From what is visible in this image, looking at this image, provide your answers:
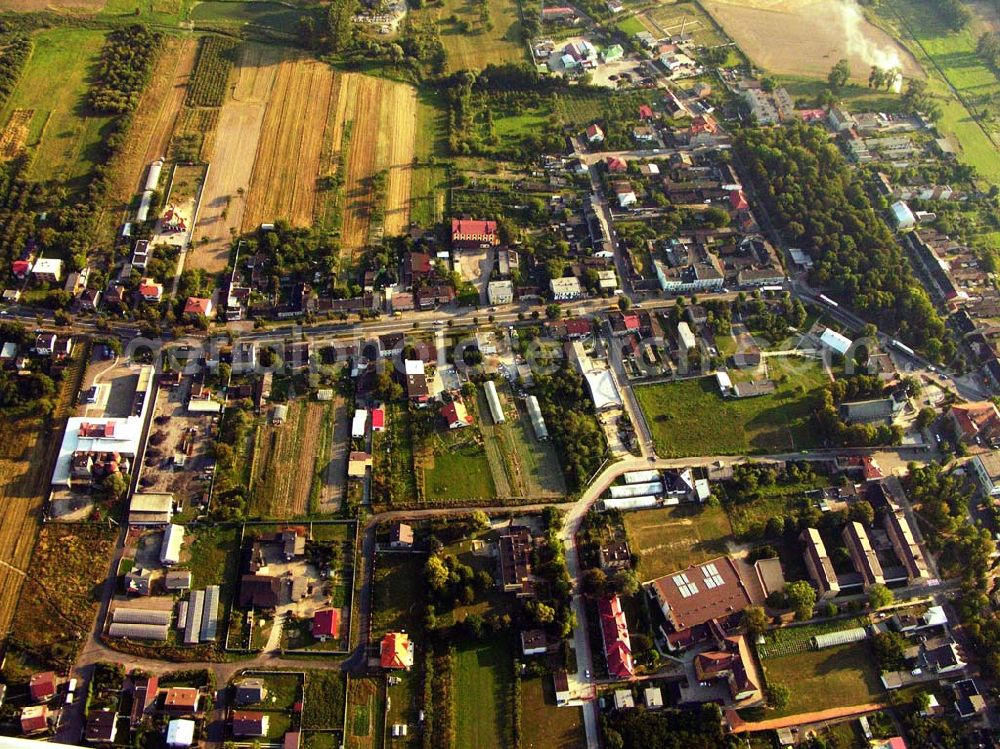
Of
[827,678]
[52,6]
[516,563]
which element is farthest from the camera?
[52,6]

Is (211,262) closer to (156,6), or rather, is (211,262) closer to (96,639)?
(96,639)

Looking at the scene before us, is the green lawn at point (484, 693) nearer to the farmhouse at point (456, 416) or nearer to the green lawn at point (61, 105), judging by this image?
the farmhouse at point (456, 416)

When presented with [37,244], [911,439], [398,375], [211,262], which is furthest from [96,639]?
[911,439]

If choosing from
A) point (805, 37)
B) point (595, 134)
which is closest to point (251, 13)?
point (595, 134)

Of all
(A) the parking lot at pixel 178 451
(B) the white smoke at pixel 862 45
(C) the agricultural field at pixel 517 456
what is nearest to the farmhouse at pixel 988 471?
(C) the agricultural field at pixel 517 456

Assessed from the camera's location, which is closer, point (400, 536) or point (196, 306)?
point (400, 536)

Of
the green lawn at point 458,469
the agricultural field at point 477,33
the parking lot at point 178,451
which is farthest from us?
the agricultural field at point 477,33

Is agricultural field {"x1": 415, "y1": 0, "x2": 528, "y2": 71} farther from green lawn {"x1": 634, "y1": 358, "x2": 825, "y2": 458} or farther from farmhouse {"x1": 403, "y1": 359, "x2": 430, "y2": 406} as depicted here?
green lawn {"x1": 634, "y1": 358, "x2": 825, "y2": 458}

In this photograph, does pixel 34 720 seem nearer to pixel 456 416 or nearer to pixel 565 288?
pixel 456 416
